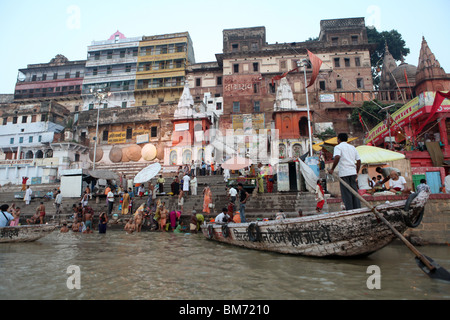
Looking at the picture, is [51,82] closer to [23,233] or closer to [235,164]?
[235,164]

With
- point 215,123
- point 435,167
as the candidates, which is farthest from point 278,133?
point 435,167

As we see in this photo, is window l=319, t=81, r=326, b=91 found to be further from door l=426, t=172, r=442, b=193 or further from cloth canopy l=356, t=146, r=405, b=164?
cloth canopy l=356, t=146, r=405, b=164

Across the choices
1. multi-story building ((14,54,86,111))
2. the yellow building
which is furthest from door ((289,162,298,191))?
multi-story building ((14,54,86,111))

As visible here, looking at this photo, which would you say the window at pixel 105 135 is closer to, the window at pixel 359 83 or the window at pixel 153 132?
the window at pixel 153 132

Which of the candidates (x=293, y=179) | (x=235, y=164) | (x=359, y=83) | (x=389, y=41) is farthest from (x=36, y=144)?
(x=389, y=41)

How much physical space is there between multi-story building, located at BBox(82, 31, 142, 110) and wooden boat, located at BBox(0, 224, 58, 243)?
33.3 meters

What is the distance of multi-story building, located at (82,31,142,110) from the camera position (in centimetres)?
4069

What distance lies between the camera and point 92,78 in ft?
140

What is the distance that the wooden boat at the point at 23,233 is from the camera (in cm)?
904

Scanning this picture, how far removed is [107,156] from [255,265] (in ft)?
101

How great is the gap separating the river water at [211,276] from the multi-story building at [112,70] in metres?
36.9

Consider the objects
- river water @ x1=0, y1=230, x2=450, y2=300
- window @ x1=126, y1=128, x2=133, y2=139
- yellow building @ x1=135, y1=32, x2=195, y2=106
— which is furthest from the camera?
yellow building @ x1=135, y1=32, x2=195, y2=106

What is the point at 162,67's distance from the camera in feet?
134

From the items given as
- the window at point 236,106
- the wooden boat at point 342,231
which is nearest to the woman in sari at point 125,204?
the wooden boat at point 342,231
